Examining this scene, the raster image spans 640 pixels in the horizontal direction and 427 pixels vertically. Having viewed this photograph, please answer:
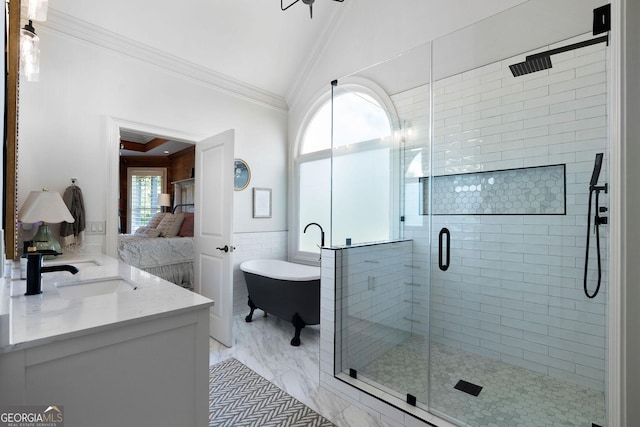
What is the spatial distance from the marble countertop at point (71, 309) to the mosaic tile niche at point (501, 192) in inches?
87.7

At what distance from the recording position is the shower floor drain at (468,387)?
6.62 feet

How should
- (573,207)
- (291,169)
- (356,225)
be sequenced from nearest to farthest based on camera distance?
(573,207) < (356,225) < (291,169)

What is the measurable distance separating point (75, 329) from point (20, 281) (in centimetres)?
96

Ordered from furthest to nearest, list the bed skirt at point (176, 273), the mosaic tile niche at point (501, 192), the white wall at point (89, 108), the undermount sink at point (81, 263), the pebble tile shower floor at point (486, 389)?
1. the bed skirt at point (176, 273)
2. the white wall at point (89, 108)
3. the mosaic tile niche at point (501, 192)
4. the undermount sink at point (81, 263)
5. the pebble tile shower floor at point (486, 389)

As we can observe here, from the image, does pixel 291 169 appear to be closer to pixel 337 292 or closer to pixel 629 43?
pixel 337 292

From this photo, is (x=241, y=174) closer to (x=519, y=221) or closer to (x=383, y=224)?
(x=383, y=224)

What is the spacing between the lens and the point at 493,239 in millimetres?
2504

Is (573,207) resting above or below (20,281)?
above

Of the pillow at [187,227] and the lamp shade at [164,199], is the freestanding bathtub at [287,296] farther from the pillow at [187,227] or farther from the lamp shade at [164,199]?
the lamp shade at [164,199]

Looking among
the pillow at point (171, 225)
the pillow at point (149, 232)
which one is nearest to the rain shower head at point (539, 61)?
the pillow at point (171, 225)

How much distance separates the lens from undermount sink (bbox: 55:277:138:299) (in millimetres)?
1495

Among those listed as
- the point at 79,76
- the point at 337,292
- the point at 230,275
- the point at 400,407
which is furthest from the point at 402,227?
the point at 79,76

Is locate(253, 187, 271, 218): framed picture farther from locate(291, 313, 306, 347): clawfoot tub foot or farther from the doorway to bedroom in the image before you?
the doorway to bedroom

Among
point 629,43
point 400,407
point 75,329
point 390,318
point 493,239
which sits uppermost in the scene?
point 629,43
